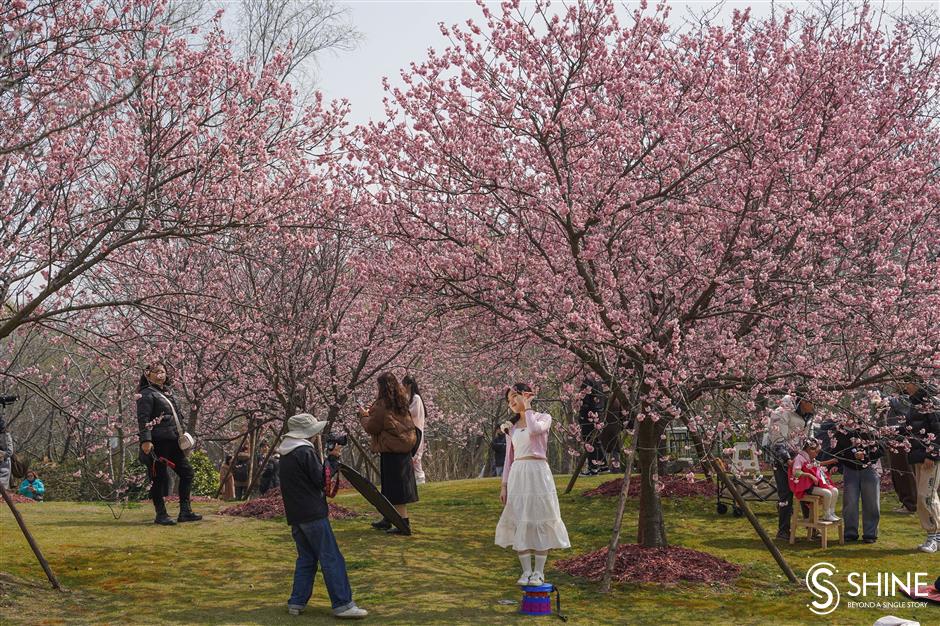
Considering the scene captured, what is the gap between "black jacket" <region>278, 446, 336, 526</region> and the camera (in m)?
7.98

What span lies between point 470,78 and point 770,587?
6451 millimetres

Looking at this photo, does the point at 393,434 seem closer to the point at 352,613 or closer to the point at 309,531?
the point at 309,531

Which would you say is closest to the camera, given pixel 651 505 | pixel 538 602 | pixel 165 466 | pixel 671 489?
pixel 538 602

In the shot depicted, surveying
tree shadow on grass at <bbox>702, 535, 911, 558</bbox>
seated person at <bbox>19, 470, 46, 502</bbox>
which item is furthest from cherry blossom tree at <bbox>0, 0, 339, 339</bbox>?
seated person at <bbox>19, 470, 46, 502</bbox>

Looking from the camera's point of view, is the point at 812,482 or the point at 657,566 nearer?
the point at 657,566

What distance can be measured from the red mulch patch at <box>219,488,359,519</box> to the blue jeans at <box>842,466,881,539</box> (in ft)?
22.2

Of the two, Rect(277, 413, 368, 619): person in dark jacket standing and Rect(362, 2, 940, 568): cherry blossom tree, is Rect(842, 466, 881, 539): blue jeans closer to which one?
Rect(362, 2, 940, 568): cherry blossom tree

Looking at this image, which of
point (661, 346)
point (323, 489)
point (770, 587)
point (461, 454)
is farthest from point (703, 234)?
point (461, 454)

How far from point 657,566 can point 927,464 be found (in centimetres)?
393

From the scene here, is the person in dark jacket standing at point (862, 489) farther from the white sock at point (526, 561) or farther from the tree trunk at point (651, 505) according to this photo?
the white sock at point (526, 561)

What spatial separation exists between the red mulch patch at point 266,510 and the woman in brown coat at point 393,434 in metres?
1.58

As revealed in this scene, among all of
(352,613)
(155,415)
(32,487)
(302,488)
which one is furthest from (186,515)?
(32,487)

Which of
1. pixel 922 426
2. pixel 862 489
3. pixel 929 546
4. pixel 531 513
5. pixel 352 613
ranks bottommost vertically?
pixel 352 613

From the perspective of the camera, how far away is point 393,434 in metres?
11.6
